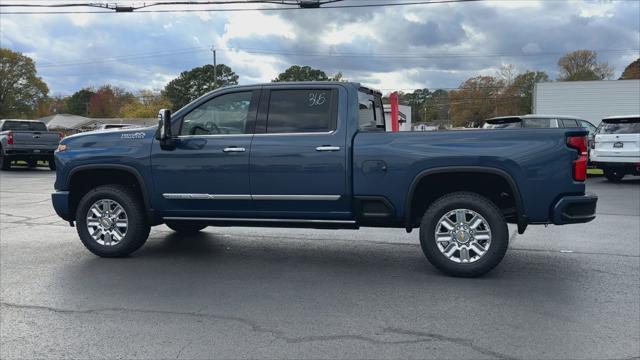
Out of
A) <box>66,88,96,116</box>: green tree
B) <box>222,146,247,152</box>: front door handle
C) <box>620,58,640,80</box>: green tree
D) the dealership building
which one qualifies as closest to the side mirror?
<box>222,146,247,152</box>: front door handle

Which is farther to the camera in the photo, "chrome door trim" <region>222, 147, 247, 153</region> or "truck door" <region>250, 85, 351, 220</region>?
"chrome door trim" <region>222, 147, 247, 153</region>

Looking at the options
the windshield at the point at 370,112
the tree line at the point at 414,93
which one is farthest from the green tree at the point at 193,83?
the windshield at the point at 370,112

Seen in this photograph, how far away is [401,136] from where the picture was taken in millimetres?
5645

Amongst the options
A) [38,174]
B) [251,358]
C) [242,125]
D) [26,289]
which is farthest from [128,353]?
[38,174]

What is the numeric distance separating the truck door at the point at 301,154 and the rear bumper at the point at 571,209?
204cm

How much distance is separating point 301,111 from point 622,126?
12222 mm

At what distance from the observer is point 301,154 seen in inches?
231

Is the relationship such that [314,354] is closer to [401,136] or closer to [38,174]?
[401,136]

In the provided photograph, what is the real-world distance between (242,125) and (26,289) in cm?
274

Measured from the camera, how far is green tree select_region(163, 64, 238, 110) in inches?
3457

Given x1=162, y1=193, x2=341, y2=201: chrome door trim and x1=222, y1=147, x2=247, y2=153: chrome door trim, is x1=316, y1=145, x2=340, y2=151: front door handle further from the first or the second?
x1=222, y1=147, x2=247, y2=153: chrome door trim

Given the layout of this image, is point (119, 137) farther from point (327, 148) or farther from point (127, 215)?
point (327, 148)

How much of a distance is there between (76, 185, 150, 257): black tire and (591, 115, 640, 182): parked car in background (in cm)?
1305

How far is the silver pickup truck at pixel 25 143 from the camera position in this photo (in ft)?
66.7
